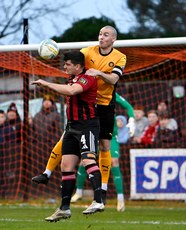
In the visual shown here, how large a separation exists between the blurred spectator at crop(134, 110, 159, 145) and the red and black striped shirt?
5515mm

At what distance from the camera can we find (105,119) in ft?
35.5

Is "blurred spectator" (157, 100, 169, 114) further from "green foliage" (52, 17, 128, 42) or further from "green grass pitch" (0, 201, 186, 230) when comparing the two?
"green foliage" (52, 17, 128, 42)

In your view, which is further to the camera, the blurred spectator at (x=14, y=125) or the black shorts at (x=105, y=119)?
the blurred spectator at (x=14, y=125)

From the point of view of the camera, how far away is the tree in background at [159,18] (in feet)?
64.1

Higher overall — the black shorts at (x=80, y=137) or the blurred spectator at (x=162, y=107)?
the blurred spectator at (x=162, y=107)

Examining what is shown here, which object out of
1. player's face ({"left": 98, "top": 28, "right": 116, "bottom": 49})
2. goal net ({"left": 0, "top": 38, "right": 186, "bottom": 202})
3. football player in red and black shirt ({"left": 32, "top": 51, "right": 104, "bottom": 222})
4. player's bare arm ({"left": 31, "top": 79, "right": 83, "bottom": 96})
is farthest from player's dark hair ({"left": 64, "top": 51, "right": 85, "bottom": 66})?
goal net ({"left": 0, "top": 38, "right": 186, "bottom": 202})

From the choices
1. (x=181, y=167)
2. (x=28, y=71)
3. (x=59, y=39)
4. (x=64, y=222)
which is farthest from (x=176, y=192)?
(x=59, y=39)

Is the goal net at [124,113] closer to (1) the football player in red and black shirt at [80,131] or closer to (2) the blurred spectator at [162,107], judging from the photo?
(2) the blurred spectator at [162,107]

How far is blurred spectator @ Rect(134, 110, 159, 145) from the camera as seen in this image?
15180mm

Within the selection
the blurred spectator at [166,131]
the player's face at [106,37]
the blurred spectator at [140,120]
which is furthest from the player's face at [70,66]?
the blurred spectator at [140,120]

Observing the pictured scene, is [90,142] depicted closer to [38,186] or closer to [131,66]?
[131,66]

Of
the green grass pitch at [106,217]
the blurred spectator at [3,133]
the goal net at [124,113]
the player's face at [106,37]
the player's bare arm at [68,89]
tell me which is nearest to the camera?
the player's bare arm at [68,89]

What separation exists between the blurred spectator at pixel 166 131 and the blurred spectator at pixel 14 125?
2672mm

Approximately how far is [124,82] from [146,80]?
0.62 meters
